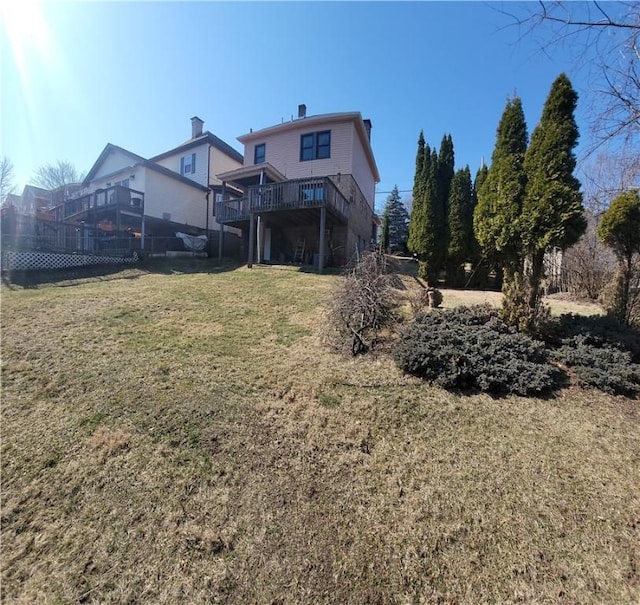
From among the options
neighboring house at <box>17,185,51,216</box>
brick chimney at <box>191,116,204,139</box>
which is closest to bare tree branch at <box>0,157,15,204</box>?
neighboring house at <box>17,185,51,216</box>

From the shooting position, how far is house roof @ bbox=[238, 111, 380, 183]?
1502 centimetres

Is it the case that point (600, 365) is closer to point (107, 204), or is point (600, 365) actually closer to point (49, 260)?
point (49, 260)

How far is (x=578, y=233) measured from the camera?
505 cm

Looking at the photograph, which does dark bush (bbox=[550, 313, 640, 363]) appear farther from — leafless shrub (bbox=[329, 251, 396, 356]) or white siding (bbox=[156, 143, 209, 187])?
white siding (bbox=[156, 143, 209, 187])

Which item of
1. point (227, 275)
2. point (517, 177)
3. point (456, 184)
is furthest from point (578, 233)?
point (227, 275)

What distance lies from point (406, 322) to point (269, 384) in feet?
9.74

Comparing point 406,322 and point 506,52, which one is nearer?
point 506,52

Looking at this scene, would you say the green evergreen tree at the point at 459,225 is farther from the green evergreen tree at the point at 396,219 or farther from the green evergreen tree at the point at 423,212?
the green evergreen tree at the point at 396,219

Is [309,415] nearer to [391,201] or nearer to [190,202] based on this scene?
[190,202]

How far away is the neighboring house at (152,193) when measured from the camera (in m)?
17.2

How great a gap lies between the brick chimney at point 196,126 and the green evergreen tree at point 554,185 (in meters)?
23.6

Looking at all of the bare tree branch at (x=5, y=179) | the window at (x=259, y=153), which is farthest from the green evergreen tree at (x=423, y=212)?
the bare tree branch at (x=5, y=179)

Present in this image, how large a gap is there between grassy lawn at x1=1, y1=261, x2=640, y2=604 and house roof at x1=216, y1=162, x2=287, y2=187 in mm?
12612

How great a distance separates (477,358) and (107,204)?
20.0 metres
